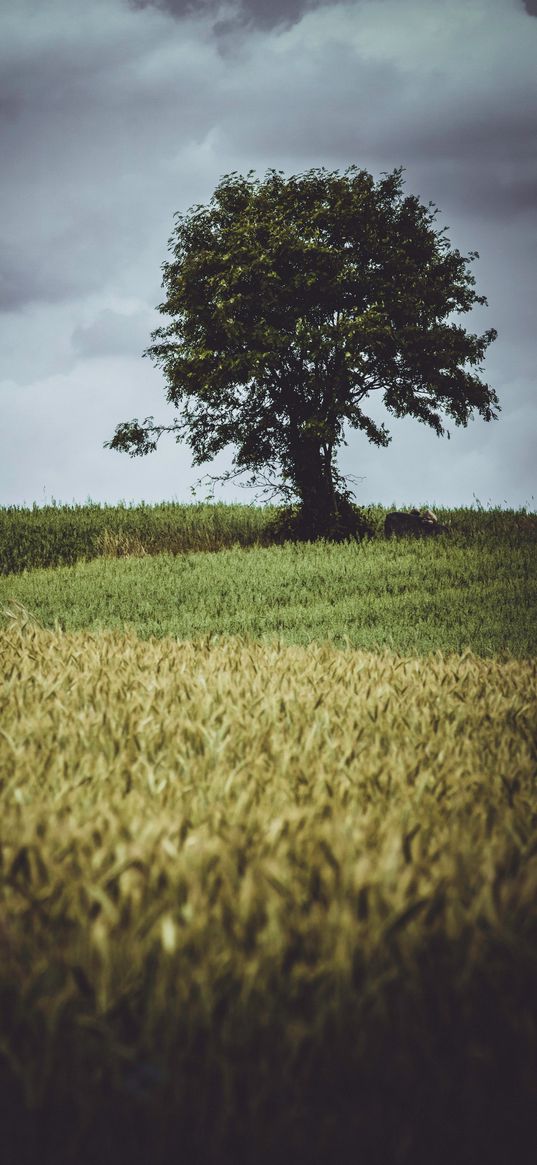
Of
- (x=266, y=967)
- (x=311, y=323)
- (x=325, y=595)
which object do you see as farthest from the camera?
(x=311, y=323)

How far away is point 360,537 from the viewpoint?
68.4 ft

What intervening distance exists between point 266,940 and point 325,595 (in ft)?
33.4

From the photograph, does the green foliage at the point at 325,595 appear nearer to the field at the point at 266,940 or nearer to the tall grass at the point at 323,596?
the tall grass at the point at 323,596

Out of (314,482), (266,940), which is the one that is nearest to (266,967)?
(266,940)

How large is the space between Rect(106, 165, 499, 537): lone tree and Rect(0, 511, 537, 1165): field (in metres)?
17.6

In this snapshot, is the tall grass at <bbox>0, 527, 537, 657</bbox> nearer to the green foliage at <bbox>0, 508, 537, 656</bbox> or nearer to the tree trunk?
the green foliage at <bbox>0, 508, 537, 656</bbox>

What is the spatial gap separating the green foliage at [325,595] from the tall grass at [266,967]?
4924mm

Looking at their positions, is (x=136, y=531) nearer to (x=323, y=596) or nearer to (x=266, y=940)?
(x=323, y=596)

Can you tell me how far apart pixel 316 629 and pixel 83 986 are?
7906mm

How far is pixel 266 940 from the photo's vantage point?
1.50m

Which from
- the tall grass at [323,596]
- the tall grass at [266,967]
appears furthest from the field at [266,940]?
the tall grass at [323,596]

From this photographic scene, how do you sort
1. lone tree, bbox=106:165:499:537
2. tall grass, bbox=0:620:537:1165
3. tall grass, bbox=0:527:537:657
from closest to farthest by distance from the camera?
tall grass, bbox=0:620:537:1165 < tall grass, bbox=0:527:537:657 < lone tree, bbox=106:165:499:537


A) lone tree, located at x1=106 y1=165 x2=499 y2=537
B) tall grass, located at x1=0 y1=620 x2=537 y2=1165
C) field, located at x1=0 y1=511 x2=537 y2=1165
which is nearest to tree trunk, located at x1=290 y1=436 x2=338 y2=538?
lone tree, located at x1=106 y1=165 x2=499 y2=537

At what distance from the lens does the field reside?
1.29 meters
